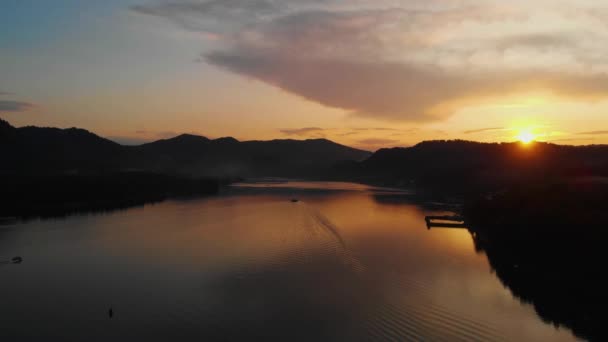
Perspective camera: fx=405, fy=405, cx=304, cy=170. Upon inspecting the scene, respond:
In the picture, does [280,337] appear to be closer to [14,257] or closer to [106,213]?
[14,257]

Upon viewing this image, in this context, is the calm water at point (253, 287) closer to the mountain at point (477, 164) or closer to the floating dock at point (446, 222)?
the floating dock at point (446, 222)

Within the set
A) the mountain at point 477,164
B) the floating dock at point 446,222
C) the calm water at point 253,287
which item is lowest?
the calm water at point 253,287

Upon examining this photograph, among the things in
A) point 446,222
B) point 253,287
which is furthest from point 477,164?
point 253,287

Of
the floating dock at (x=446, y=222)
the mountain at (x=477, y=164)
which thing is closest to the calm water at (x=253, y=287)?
the floating dock at (x=446, y=222)

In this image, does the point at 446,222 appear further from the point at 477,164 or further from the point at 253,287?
the point at 477,164

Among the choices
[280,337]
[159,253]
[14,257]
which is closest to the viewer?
[280,337]

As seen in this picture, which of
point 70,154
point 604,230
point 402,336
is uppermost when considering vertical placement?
point 70,154

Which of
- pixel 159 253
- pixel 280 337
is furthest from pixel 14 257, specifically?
pixel 280 337

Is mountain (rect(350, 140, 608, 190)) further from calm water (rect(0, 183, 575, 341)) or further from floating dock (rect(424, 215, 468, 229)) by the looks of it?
calm water (rect(0, 183, 575, 341))
